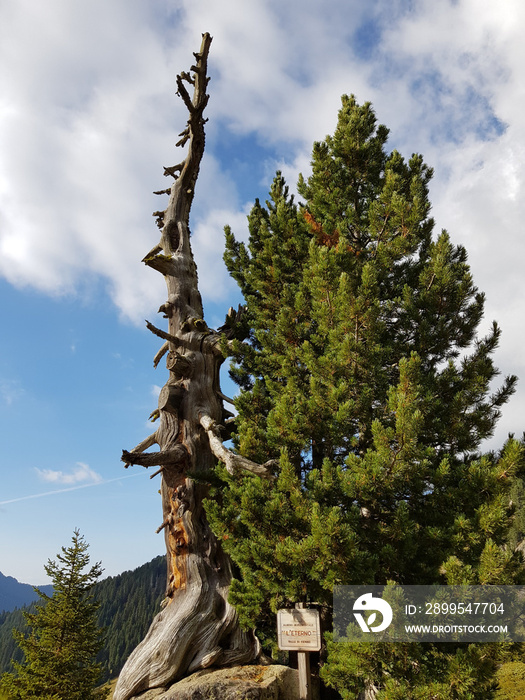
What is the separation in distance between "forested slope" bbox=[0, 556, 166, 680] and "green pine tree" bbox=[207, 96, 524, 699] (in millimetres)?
70980

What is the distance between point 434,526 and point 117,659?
8535 cm

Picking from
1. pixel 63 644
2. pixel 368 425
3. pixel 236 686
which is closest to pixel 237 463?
pixel 368 425

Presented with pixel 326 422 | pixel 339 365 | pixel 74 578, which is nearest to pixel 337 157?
pixel 339 365

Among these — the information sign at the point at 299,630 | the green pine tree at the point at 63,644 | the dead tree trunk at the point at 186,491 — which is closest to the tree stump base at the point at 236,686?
the dead tree trunk at the point at 186,491

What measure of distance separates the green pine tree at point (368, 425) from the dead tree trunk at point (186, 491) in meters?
0.66

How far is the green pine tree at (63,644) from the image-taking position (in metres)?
Answer: 9.90

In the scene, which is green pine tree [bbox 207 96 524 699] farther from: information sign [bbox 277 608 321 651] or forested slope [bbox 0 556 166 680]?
forested slope [bbox 0 556 166 680]

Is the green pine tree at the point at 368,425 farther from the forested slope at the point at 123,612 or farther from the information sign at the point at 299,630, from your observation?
the forested slope at the point at 123,612

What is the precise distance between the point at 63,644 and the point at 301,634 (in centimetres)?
818

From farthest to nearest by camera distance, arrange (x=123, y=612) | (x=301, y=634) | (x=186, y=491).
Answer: (x=123, y=612) → (x=186, y=491) → (x=301, y=634)

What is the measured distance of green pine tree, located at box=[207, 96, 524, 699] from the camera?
16.8ft

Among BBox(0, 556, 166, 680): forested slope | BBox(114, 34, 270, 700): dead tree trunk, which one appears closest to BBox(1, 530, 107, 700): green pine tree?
BBox(114, 34, 270, 700): dead tree trunk

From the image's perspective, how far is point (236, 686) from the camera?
19.6ft

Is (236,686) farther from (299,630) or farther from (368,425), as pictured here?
(368,425)
